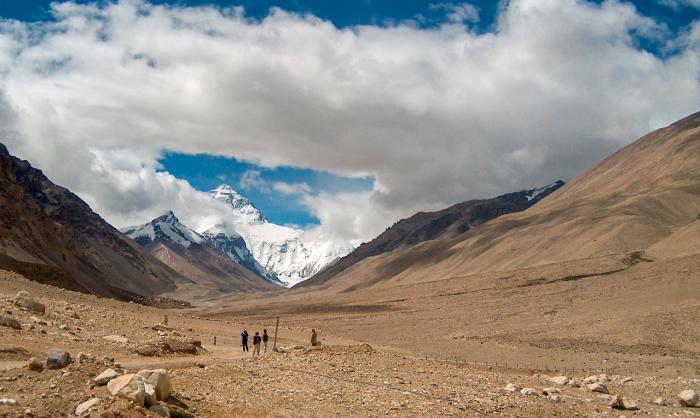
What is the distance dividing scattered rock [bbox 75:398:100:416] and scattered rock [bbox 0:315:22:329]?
12809 millimetres

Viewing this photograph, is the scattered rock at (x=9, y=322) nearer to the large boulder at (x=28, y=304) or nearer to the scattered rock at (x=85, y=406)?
the large boulder at (x=28, y=304)

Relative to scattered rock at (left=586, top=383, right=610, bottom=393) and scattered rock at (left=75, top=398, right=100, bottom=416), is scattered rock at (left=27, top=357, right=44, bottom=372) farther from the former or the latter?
scattered rock at (left=586, top=383, right=610, bottom=393)

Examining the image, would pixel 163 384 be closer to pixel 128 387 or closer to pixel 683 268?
pixel 128 387

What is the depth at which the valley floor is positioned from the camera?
16.1 metres

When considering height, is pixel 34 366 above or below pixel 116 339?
above

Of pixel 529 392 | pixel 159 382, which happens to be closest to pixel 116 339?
pixel 159 382

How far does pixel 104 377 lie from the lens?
1242 cm

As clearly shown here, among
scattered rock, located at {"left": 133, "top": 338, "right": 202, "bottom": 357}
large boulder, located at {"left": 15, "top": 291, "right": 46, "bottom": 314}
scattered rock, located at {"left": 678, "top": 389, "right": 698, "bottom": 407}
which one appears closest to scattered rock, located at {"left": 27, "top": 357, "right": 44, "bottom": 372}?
scattered rock, located at {"left": 133, "top": 338, "right": 202, "bottom": 357}

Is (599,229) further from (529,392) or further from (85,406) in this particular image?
(85,406)

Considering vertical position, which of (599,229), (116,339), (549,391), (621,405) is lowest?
(621,405)

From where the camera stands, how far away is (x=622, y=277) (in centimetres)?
7662

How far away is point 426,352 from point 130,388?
36651 mm

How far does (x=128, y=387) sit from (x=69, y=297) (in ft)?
111

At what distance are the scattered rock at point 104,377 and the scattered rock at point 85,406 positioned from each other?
0.95 m
